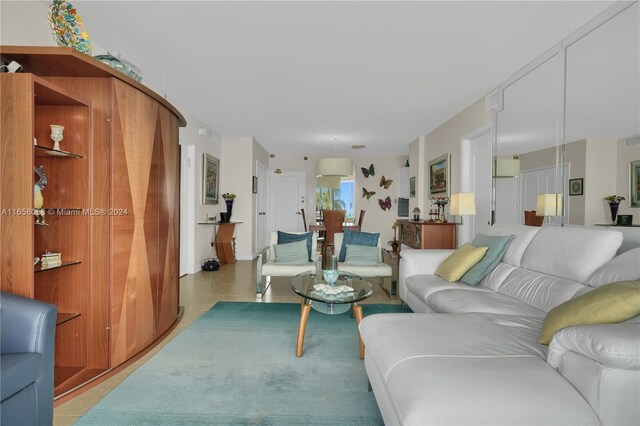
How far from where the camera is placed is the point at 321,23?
105 inches

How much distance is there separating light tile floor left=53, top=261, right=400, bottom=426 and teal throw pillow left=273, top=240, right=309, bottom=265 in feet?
1.39

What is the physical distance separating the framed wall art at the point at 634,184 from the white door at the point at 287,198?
724cm

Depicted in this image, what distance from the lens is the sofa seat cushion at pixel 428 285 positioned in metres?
2.75

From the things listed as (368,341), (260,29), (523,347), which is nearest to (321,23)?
(260,29)

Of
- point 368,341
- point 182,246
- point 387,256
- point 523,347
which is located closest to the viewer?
point 523,347

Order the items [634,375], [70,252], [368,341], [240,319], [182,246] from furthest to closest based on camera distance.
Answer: [182,246], [240,319], [70,252], [368,341], [634,375]

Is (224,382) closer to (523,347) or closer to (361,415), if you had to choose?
(361,415)

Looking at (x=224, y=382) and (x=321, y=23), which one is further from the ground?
(x=321, y=23)

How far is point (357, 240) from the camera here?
433cm

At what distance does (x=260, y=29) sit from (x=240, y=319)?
8.38ft

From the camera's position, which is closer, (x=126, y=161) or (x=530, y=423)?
(x=530, y=423)

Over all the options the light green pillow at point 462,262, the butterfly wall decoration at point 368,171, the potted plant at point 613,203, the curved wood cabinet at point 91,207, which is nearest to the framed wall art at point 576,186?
the potted plant at point 613,203

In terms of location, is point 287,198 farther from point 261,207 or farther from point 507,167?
point 507,167

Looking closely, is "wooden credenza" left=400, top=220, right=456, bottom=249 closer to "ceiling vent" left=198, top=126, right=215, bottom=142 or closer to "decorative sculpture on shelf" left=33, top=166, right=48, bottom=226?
"ceiling vent" left=198, top=126, right=215, bottom=142
